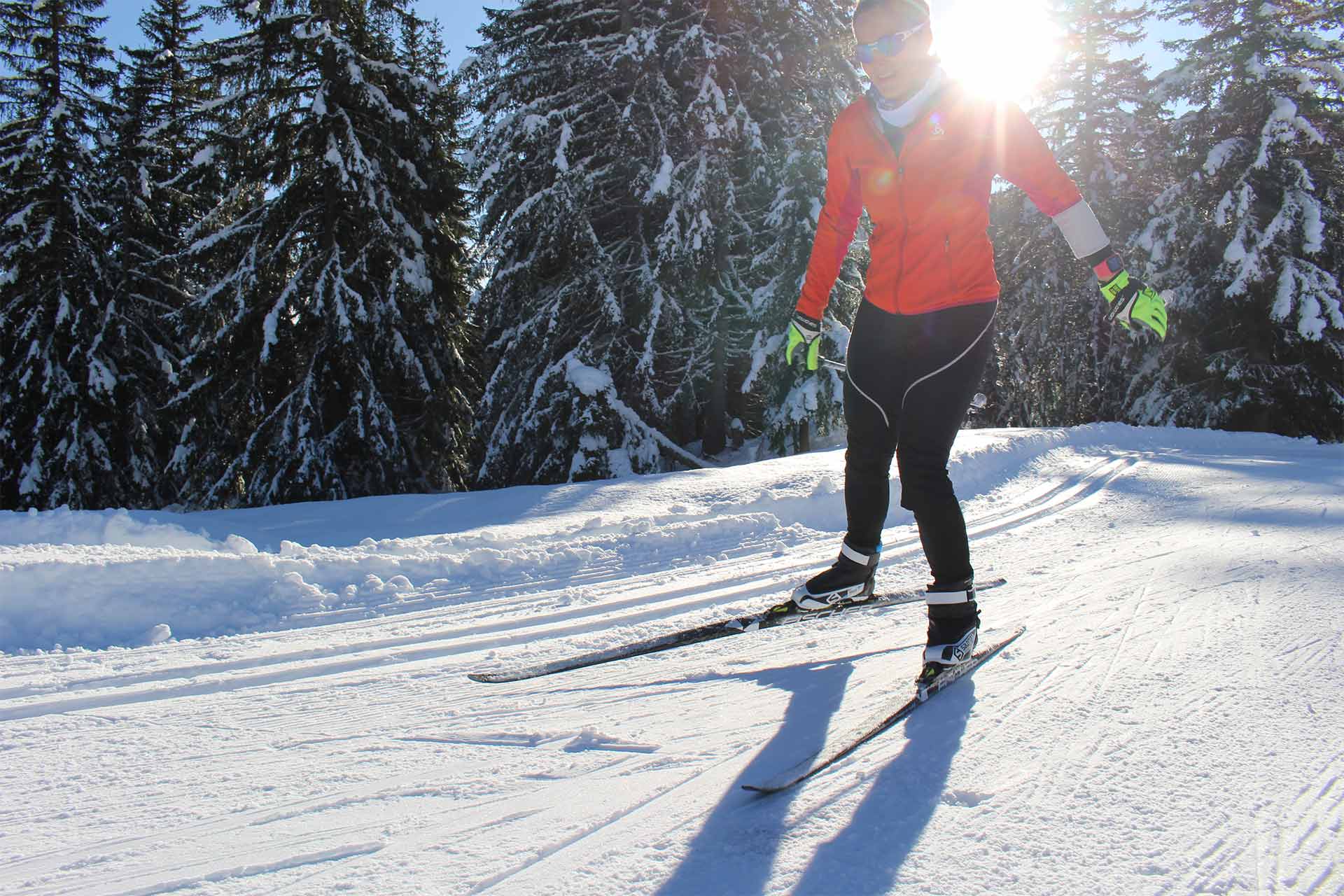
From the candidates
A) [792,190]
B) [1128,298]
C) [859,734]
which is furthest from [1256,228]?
[859,734]

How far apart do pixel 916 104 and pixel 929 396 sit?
0.96 meters

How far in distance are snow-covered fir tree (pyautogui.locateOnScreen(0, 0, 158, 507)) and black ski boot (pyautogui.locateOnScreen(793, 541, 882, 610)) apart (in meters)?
18.5

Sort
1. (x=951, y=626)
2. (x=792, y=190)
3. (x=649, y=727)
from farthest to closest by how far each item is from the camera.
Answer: (x=792, y=190) → (x=951, y=626) → (x=649, y=727)

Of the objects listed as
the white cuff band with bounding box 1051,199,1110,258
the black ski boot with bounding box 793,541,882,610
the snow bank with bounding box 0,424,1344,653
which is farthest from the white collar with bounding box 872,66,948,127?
the snow bank with bounding box 0,424,1344,653

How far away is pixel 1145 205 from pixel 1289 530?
64.8ft

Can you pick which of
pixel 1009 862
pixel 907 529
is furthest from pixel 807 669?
pixel 907 529

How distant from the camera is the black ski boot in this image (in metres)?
3.04

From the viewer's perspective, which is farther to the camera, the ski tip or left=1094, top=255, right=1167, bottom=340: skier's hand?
left=1094, top=255, right=1167, bottom=340: skier's hand

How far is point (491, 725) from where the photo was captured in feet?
7.28

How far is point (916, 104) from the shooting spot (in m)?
2.61

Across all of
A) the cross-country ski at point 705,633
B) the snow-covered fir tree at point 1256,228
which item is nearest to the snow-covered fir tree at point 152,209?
the cross-country ski at point 705,633

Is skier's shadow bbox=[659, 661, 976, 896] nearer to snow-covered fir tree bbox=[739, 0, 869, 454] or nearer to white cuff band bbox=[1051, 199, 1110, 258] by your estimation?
white cuff band bbox=[1051, 199, 1110, 258]

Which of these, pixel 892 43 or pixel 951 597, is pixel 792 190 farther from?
pixel 951 597

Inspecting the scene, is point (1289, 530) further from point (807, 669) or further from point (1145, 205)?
point (1145, 205)
